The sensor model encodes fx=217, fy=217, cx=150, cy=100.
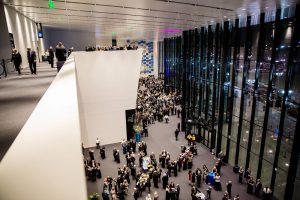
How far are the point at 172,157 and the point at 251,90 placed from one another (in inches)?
283

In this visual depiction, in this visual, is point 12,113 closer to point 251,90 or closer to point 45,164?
point 45,164

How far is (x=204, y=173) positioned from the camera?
13094 mm

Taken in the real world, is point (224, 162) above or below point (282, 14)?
below

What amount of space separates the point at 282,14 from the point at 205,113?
9.77 m

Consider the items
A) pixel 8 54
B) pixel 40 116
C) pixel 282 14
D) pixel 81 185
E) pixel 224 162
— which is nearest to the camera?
pixel 81 185

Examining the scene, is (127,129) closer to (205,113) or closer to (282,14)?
(205,113)

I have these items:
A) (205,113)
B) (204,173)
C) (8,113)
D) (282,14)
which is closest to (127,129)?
(205,113)

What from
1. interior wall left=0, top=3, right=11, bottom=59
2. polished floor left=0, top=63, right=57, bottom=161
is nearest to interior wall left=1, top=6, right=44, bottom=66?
interior wall left=0, top=3, right=11, bottom=59

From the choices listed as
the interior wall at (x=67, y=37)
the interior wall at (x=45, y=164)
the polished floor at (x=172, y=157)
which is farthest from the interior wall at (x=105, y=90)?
the interior wall at (x=45, y=164)

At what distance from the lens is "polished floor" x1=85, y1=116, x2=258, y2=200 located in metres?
12.2

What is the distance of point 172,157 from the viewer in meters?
16.0

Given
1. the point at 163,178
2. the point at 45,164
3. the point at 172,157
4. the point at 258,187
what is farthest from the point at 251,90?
the point at 45,164

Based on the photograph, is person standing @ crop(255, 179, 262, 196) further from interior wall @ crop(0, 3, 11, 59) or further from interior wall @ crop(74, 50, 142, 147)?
interior wall @ crop(0, 3, 11, 59)

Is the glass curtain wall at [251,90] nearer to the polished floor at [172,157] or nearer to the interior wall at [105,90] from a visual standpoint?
the polished floor at [172,157]
